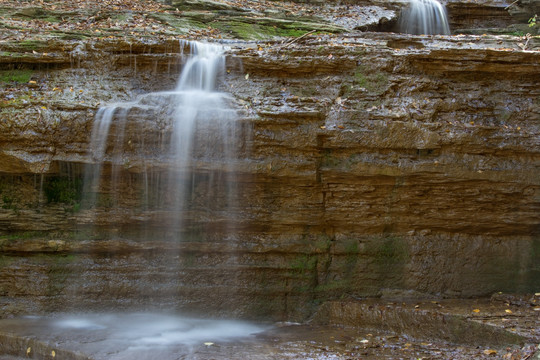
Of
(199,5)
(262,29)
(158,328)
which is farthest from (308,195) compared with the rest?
(199,5)

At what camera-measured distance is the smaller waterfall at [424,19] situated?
1302 cm

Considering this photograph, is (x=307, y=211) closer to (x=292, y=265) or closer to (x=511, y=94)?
(x=292, y=265)

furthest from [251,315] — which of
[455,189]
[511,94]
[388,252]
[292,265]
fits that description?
[511,94]

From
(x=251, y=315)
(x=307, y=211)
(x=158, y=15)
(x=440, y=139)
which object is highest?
(x=158, y=15)

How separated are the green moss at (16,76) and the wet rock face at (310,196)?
319 mm

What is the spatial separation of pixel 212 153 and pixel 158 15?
5.97 m

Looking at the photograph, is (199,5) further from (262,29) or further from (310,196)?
(310,196)

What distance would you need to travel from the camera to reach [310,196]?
764cm

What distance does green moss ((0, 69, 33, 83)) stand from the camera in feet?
26.6

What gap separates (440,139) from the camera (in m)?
7.28

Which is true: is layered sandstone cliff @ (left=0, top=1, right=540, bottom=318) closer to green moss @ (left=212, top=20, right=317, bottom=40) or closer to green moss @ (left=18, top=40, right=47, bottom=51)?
green moss @ (left=18, top=40, right=47, bottom=51)

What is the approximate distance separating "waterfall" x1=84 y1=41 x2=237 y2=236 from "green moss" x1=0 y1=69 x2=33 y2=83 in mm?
1805

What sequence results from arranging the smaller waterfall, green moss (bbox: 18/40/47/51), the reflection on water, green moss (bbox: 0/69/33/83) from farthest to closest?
1. the smaller waterfall
2. green moss (bbox: 18/40/47/51)
3. green moss (bbox: 0/69/33/83)
4. the reflection on water

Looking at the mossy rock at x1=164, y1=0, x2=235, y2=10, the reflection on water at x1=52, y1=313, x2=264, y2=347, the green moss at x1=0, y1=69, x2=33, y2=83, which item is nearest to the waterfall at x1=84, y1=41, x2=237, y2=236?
the reflection on water at x1=52, y1=313, x2=264, y2=347
